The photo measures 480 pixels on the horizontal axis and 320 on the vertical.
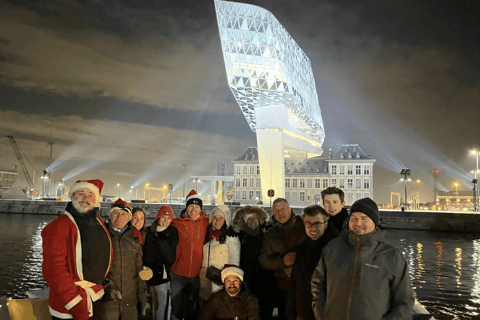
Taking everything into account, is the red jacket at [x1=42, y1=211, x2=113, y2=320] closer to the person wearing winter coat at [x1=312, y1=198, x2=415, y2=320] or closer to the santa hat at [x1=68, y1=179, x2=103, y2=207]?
the santa hat at [x1=68, y1=179, x2=103, y2=207]

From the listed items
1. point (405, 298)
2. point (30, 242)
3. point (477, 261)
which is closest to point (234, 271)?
point (405, 298)

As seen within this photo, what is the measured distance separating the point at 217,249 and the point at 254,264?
72 centimetres

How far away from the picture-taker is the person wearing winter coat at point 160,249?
5.39 meters

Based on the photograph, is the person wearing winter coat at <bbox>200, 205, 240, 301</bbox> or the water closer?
the person wearing winter coat at <bbox>200, 205, 240, 301</bbox>

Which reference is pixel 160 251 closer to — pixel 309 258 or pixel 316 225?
Result: pixel 309 258

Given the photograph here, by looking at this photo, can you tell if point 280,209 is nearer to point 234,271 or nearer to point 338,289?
point 234,271

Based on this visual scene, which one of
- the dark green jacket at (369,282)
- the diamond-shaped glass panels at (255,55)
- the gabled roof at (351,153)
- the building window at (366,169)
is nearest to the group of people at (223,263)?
the dark green jacket at (369,282)

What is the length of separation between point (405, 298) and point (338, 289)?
0.59m

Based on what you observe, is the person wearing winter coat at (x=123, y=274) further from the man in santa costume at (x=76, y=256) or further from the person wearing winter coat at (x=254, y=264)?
the person wearing winter coat at (x=254, y=264)

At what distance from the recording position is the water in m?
11.7

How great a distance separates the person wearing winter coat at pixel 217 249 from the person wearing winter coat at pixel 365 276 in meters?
Answer: 2.30

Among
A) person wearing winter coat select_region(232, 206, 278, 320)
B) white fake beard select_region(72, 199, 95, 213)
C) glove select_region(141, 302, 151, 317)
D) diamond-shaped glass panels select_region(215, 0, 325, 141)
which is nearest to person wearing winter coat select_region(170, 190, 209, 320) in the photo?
person wearing winter coat select_region(232, 206, 278, 320)

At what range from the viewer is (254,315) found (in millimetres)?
4602

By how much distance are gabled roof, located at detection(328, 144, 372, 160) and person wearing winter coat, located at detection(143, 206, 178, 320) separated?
210ft
